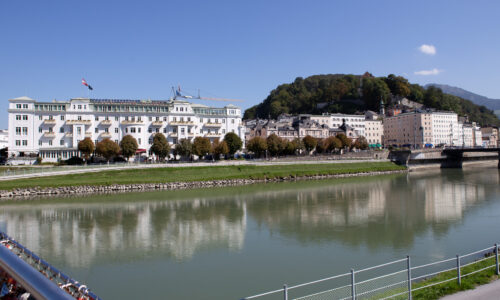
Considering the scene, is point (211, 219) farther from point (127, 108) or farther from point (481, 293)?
point (127, 108)

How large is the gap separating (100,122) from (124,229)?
4527 cm

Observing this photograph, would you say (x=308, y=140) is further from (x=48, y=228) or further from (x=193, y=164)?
(x=48, y=228)

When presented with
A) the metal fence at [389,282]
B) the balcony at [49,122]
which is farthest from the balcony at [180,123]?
the metal fence at [389,282]

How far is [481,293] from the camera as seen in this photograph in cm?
887

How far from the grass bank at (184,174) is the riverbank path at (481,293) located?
134 feet

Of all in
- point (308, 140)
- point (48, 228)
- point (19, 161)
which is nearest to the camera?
point (48, 228)

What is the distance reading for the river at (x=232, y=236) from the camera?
558 inches

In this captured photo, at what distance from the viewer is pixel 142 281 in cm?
1383

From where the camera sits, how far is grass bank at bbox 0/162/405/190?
41375mm

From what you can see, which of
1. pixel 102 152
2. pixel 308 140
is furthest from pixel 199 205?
pixel 308 140

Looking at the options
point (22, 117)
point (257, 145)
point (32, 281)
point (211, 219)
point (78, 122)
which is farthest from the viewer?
point (257, 145)

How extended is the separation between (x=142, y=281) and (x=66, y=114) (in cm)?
5628

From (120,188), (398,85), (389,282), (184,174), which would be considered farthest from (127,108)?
(398,85)

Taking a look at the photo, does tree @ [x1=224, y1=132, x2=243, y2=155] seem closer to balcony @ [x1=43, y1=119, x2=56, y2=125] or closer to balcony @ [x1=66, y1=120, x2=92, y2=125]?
balcony @ [x1=66, y1=120, x2=92, y2=125]
